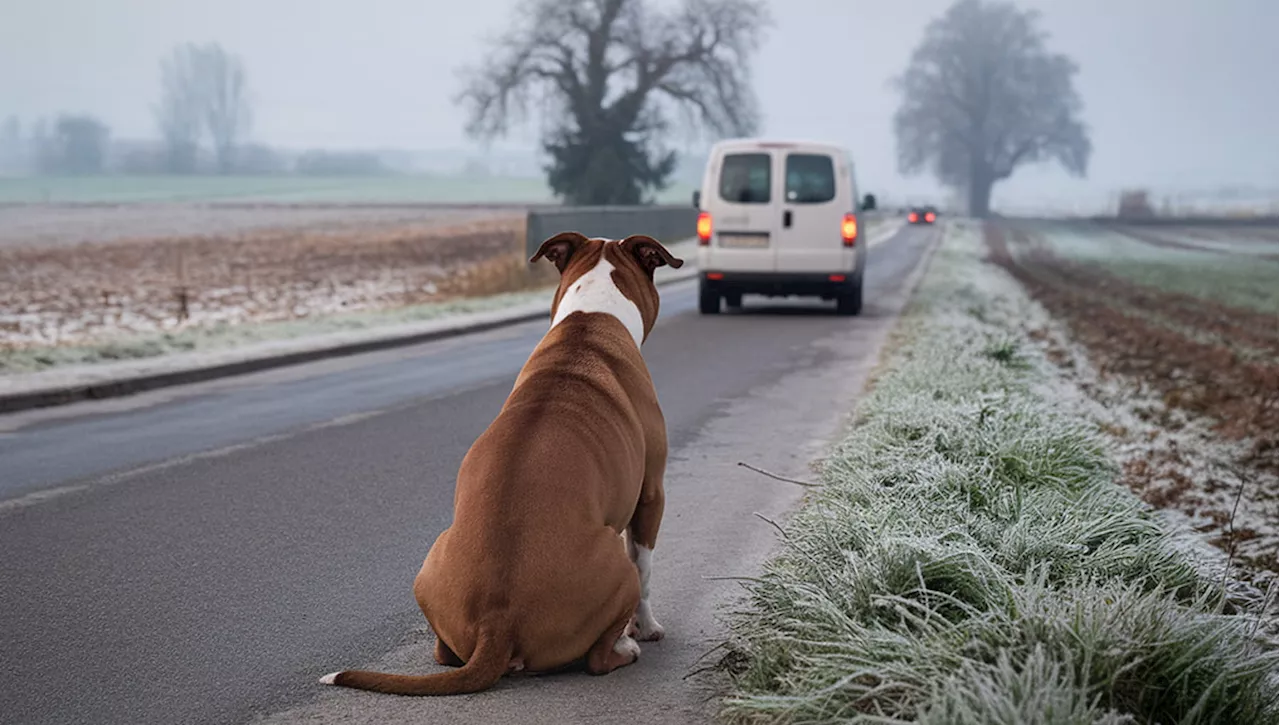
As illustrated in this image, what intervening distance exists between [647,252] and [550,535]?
Result: 160cm

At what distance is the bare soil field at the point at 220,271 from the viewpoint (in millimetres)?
23594

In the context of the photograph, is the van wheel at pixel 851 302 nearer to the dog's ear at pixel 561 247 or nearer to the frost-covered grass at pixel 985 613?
the frost-covered grass at pixel 985 613

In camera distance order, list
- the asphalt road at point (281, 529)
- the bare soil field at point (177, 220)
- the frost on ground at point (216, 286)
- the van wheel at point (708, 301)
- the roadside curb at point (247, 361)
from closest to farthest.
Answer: the asphalt road at point (281, 529) → the roadside curb at point (247, 361) → the frost on ground at point (216, 286) → the van wheel at point (708, 301) → the bare soil field at point (177, 220)

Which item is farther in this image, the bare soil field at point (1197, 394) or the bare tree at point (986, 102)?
the bare tree at point (986, 102)

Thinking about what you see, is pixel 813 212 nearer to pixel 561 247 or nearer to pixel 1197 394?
pixel 1197 394

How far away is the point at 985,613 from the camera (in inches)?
164

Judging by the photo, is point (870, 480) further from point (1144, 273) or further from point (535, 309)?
point (1144, 273)

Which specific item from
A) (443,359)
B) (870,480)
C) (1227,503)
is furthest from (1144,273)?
(870,480)

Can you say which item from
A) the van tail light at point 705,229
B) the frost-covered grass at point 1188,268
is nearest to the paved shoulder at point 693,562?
the van tail light at point 705,229

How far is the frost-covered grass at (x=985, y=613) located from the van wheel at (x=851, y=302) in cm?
1403

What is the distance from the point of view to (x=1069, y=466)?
7.88 m

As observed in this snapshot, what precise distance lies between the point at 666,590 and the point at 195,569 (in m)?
2.10

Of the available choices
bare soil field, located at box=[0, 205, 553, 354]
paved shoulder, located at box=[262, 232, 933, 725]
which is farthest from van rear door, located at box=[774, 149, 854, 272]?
bare soil field, located at box=[0, 205, 553, 354]

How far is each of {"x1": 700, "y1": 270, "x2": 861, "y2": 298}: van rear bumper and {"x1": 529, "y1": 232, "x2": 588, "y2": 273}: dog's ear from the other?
15683mm
